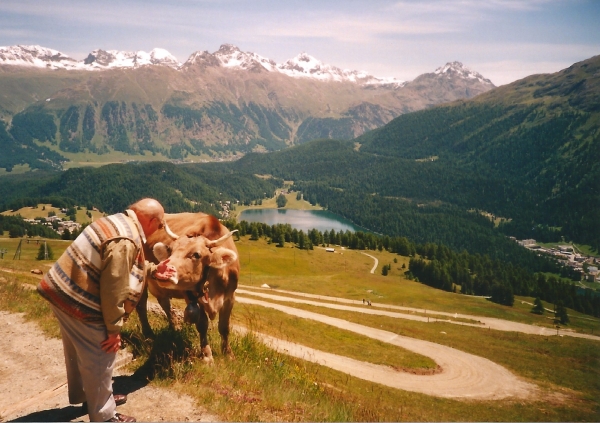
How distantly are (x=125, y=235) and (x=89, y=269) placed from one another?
808 millimetres

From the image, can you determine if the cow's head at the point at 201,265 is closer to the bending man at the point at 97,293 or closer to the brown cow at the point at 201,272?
the brown cow at the point at 201,272

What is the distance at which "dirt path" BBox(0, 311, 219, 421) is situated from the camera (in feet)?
26.1

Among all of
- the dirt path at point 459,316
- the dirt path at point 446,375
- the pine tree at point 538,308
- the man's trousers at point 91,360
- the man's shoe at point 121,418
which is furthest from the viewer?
the pine tree at point 538,308

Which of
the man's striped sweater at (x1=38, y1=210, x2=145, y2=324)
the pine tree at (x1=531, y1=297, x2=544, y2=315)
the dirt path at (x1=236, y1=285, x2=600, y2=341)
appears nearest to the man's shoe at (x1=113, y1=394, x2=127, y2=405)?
the man's striped sweater at (x1=38, y1=210, x2=145, y2=324)

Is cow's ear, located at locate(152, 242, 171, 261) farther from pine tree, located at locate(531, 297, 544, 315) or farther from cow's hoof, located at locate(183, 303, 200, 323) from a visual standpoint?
pine tree, located at locate(531, 297, 544, 315)

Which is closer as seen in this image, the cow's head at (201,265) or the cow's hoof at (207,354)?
the cow's head at (201,265)

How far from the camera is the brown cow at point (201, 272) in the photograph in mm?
9328

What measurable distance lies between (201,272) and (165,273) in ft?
5.00

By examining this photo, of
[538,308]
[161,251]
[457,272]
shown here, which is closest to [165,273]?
[161,251]

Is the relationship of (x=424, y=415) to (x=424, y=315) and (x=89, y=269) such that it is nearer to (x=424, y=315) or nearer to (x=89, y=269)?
(x=89, y=269)

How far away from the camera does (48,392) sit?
28.6 ft

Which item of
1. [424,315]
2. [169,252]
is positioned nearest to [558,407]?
[169,252]

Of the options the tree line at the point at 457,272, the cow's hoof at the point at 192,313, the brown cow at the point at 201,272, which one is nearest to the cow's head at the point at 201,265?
the brown cow at the point at 201,272

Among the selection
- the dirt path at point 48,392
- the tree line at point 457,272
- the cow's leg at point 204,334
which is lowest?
the tree line at point 457,272
